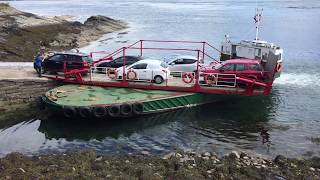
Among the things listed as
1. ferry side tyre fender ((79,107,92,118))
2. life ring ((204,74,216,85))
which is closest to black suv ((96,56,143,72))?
A: life ring ((204,74,216,85))

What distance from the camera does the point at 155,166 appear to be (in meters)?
19.3

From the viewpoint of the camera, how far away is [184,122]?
27719 mm

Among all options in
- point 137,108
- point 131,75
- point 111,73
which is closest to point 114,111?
point 137,108

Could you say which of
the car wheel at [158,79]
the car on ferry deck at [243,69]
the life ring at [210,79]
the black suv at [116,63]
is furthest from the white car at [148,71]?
the black suv at [116,63]

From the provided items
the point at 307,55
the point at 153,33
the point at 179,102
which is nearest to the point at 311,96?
the point at 179,102

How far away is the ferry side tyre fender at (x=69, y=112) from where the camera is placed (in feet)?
86.9

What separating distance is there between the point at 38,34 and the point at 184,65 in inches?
1322

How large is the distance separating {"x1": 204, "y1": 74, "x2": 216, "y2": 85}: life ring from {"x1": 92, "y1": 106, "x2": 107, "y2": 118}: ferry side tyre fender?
25.4 feet

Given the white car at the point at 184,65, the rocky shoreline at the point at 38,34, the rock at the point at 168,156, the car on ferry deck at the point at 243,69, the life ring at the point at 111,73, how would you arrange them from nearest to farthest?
the rock at the point at 168,156 < the car on ferry deck at the point at 243,69 < the life ring at the point at 111,73 < the white car at the point at 184,65 < the rocky shoreline at the point at 38,34

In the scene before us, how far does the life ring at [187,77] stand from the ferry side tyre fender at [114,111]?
18.8 feet

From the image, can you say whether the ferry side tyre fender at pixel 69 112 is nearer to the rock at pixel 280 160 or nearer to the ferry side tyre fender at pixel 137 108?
the ferry side tyre fender at pixel 137 108

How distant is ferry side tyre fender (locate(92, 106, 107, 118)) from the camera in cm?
2670

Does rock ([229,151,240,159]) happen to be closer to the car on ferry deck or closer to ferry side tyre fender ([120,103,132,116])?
ferry side tyre fender ([120,103,132,116])

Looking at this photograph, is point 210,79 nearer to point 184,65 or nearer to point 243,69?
point 243,69
